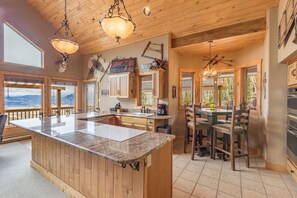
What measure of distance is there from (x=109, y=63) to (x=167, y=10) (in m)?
2.76

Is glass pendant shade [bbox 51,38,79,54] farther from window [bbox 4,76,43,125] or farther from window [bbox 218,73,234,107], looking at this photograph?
window [bbox 218,73,234,107]

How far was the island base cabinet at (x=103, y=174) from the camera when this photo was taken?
1.48 metres

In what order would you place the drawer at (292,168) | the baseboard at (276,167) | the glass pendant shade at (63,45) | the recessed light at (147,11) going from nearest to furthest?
the drawer at (292,168) → the glass pendant shade at (63,45) → the baseboard at (276,167) → the recessed light at (147,11)

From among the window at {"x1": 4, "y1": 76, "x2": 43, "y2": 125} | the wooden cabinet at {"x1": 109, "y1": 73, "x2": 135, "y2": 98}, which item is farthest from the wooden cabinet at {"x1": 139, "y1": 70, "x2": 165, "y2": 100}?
the window at {"x1": 4, "y1": 76, "x2": 43, "y2": 125}

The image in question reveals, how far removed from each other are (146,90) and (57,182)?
126 inches

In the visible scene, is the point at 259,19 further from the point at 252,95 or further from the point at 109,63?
the point at 109,63

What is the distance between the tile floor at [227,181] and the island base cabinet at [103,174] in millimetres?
622

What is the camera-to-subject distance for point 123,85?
482cm

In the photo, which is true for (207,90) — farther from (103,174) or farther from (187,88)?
(103,174)

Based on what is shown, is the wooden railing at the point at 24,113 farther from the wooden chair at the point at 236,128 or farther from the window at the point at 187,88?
the wooden chair at the point at 236,128

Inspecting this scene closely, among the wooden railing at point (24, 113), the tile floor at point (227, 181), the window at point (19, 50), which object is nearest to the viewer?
the tile floor at point (227, 181)

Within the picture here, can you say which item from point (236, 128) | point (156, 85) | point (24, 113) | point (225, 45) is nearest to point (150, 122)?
point (156, 85)

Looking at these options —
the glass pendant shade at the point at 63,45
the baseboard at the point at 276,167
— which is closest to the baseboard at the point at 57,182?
the glass pendant shade at the point at 63,45

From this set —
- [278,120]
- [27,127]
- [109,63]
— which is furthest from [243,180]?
[109,63]
